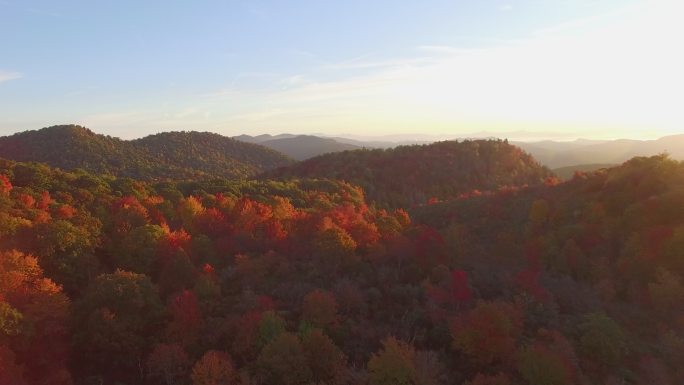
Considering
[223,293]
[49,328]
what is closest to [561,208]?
[223,293]

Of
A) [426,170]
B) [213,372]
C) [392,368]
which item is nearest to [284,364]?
[213,372]

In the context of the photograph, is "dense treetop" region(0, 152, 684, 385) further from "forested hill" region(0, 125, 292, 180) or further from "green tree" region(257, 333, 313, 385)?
"forested hill" region(0, 125, 292, 180)

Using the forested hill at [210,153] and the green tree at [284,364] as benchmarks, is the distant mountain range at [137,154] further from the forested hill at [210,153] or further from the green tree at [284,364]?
the green tree at [284,364]

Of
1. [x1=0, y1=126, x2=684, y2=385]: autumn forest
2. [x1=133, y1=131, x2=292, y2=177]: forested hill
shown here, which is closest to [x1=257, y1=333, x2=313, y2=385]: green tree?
[x1=0, y1=126, x2=684, y2=385]: autumn forest

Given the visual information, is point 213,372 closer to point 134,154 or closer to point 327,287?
point 327,287

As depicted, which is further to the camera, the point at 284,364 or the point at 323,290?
the point at 323,290

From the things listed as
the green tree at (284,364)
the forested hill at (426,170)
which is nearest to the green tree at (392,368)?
the green tree at (284,364)
